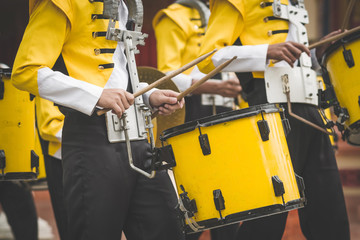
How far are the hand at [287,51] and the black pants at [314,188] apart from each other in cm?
20

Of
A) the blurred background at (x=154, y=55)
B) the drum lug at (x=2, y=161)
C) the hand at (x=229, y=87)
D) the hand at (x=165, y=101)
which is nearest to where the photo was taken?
the hand at (x=165, y=101)

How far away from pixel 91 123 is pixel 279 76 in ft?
2.78

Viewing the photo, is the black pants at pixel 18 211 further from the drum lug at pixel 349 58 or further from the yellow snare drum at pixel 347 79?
the drum lug at pixel 349 58

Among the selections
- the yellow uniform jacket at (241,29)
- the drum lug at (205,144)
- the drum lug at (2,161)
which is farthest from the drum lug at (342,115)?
the drum lug at (2,161)

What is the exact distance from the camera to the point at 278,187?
5.49 feet

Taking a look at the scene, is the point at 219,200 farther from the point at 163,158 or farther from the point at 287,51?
the point at 287,51

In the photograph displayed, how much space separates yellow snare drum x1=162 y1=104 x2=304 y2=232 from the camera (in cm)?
169

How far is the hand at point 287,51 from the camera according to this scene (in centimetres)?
Result: 199

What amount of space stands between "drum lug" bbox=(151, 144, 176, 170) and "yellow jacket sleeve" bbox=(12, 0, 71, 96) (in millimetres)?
422

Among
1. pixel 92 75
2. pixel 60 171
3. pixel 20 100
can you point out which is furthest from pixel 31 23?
pixel 60 171

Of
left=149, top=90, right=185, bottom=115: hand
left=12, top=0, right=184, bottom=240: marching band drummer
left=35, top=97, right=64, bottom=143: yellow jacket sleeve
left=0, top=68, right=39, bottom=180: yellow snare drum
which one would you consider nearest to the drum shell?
left=0, top=68, right=39, bottom=180: yellow snare drum

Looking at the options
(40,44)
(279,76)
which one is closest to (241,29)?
(279,76)

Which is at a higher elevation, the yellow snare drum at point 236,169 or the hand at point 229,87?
the hand at point 229,87

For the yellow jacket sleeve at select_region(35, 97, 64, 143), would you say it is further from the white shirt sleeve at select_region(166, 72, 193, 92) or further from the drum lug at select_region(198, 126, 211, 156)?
the drum lug at select_region(198, 126, 211, 156)
